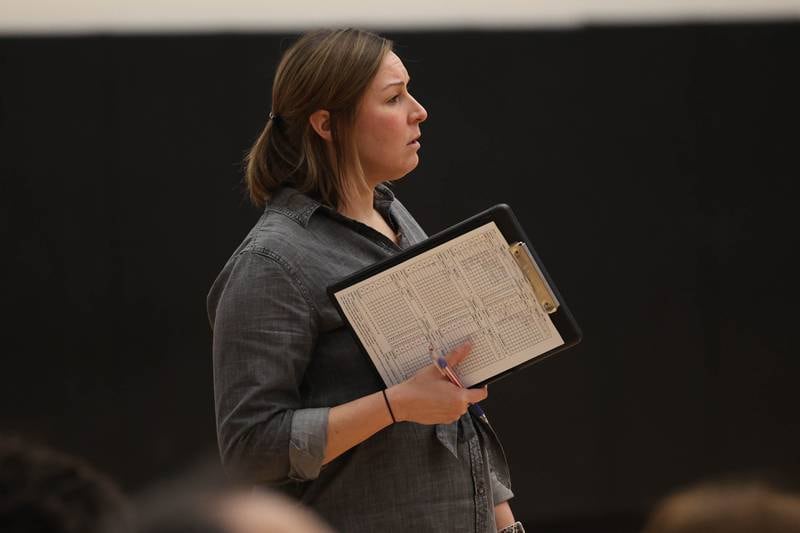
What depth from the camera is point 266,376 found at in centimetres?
158

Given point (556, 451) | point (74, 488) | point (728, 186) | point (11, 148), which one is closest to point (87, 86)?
point (11, 148)

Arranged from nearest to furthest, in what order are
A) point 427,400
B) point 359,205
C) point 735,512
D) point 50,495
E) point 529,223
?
point 50,495 → point 735,512 → point 427,400 → point 359,205 → point 529,223

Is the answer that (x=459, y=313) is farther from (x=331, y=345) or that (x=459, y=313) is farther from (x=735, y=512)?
(x=735, y=512)

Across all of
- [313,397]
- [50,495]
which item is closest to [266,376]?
[313,397]

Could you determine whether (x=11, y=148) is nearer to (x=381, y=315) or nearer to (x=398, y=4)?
(x=398, y=4)

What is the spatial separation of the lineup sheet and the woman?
0.13 ft

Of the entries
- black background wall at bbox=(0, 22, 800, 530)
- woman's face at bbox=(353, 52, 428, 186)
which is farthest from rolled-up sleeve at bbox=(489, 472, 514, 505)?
black background wall at bbox=(0, 22, 800, 530)

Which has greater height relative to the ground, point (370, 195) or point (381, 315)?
point (370, 195)

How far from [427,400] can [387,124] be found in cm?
45

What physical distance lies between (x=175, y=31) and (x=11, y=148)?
0.64 metres

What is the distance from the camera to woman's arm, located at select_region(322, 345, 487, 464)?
1.56 meters

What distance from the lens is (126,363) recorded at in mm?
3736

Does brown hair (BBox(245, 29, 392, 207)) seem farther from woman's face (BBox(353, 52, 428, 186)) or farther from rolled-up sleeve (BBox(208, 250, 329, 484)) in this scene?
rolled-up sleeve (BBox(208, 250, 329, 484))

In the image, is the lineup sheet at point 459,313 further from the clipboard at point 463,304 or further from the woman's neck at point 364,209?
the woman's neck at point 364,209
